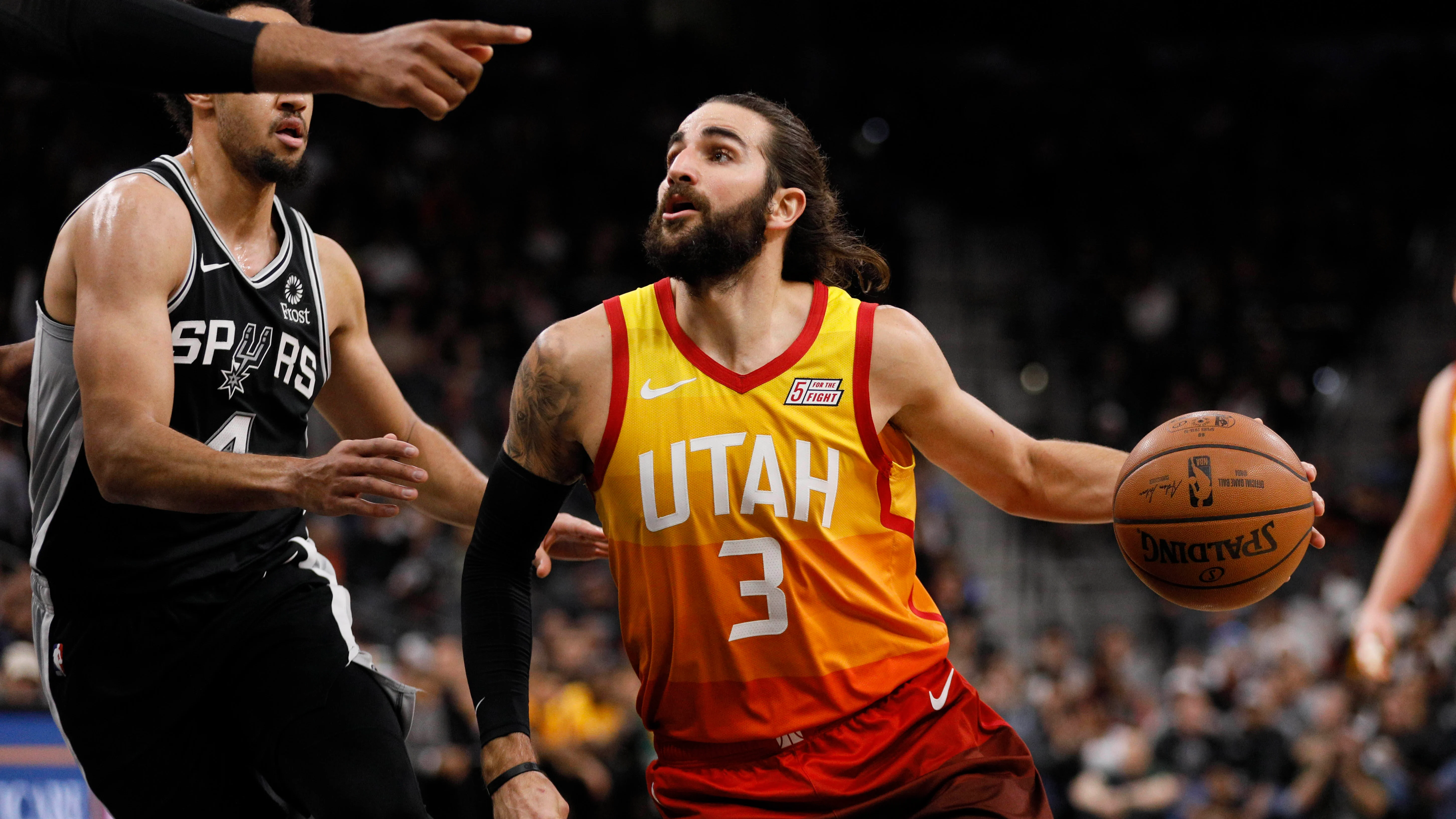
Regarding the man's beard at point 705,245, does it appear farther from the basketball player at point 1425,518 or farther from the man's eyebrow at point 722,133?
the basketball player at point 1425,518

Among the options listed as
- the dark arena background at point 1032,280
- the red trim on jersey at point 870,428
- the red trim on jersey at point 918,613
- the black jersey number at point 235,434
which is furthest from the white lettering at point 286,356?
the dark arena background at point 1032,280

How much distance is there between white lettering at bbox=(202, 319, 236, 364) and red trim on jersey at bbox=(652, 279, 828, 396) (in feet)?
3.57

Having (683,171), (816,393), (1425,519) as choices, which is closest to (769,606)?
(816,393)

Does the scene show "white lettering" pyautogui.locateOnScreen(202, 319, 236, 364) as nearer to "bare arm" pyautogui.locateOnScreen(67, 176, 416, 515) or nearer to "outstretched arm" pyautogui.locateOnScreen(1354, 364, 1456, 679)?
"bare arm" pyautogui.locateOnScreen(67, 176, 416, 515)

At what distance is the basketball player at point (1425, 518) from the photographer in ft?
18.6

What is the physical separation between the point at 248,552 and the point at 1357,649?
4394mm

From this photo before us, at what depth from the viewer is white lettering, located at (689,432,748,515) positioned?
3.32 m

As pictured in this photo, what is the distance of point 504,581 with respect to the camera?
3.49 meters

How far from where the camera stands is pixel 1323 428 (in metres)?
14.5

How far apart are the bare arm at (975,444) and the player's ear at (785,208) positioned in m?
0.39

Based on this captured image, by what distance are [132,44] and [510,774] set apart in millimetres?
1804

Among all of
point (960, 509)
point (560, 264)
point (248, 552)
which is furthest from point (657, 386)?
point (960, 509)

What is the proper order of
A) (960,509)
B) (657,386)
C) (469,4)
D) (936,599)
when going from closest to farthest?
(657,386), (936,599), (960,509), (469,4)

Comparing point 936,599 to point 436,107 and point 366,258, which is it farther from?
point 436,107
